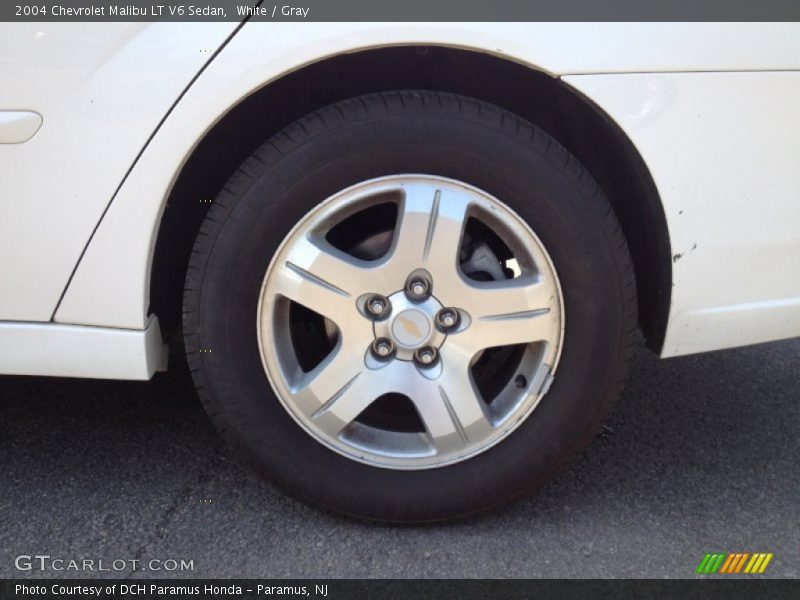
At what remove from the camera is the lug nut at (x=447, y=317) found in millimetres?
1870

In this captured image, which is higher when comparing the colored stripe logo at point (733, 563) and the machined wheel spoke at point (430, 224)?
the machined wheel spoke at point (430, 224)

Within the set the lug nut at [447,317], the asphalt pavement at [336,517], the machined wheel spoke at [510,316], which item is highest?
the machined wheel spoke at [510,316]

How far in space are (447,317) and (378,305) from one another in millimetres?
153

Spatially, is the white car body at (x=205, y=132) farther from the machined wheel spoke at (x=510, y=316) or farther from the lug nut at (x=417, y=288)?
the lug nut at (x=417, y=288)

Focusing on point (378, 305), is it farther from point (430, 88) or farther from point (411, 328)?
point (430, 88)

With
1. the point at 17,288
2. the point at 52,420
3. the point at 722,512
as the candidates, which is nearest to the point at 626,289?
the point at 722,512

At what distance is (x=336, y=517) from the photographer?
204 cm

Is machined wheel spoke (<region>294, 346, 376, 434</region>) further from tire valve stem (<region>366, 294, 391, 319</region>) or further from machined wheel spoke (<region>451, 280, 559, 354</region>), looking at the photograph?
machined wheel spoke (<region>451, 280, 559, 354</region>)

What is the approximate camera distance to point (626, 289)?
1.88 metres

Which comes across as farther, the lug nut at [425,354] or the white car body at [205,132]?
the lug nut at [425,354]

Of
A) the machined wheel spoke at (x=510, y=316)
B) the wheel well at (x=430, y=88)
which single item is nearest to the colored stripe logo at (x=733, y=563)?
the wheel well at (x=430, y=88)

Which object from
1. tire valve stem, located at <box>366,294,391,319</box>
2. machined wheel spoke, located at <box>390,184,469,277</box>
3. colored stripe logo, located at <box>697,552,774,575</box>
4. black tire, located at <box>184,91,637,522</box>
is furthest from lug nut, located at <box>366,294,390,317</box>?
colored stripe logo, located at <box>697,552,774,575</box>
